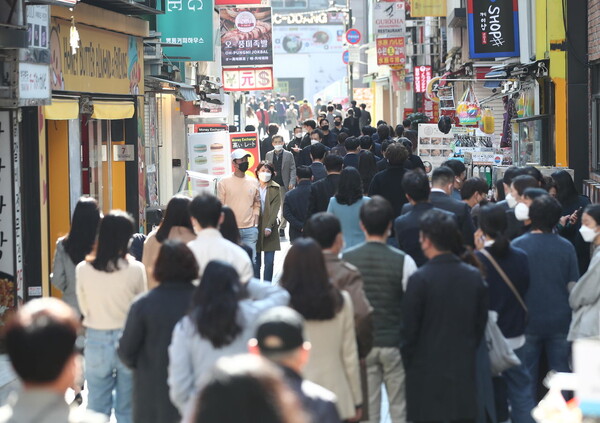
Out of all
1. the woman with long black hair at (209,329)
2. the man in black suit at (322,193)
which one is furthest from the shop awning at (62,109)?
the woman with long black hair at (209,329)

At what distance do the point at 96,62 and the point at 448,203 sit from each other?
779 cm

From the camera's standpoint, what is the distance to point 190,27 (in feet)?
71.7

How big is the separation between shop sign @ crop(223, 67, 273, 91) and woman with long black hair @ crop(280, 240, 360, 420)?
2427 centimetres

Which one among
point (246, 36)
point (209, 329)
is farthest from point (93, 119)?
point (246, 36)

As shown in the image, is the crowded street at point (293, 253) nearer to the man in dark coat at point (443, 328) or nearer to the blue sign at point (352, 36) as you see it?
the man in dark coat at point (443, 328)

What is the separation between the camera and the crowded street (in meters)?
4.44

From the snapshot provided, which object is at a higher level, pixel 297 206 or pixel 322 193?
pixel 322 193

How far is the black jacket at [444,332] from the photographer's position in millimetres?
→ 6555

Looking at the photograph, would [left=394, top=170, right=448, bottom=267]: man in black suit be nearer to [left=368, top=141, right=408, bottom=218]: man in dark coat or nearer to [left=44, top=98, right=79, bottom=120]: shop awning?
[left=368, top=141, right=408, bottom=218]: man in dark coat

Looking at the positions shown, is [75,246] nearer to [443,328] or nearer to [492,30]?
[443,328]

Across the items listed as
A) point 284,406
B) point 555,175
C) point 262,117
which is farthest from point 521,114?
point 262,117

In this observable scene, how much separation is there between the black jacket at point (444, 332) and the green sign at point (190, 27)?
50.8ft

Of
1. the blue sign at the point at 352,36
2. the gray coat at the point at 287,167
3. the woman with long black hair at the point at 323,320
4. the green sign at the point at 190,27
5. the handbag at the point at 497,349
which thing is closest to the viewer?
the woman with long black hair at the point at 323,320

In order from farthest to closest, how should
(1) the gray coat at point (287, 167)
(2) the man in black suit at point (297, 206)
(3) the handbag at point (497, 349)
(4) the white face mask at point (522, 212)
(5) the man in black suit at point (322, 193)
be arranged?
1. (1) the gray coat at point (287, 167)
2. (2) the man in black suit at point (297, 206)
3. (5) the man in black suit at point (322, 193)
4. (4) the white face mask at point (522, 212)
5. (3) the handbag at point (497, 349)
